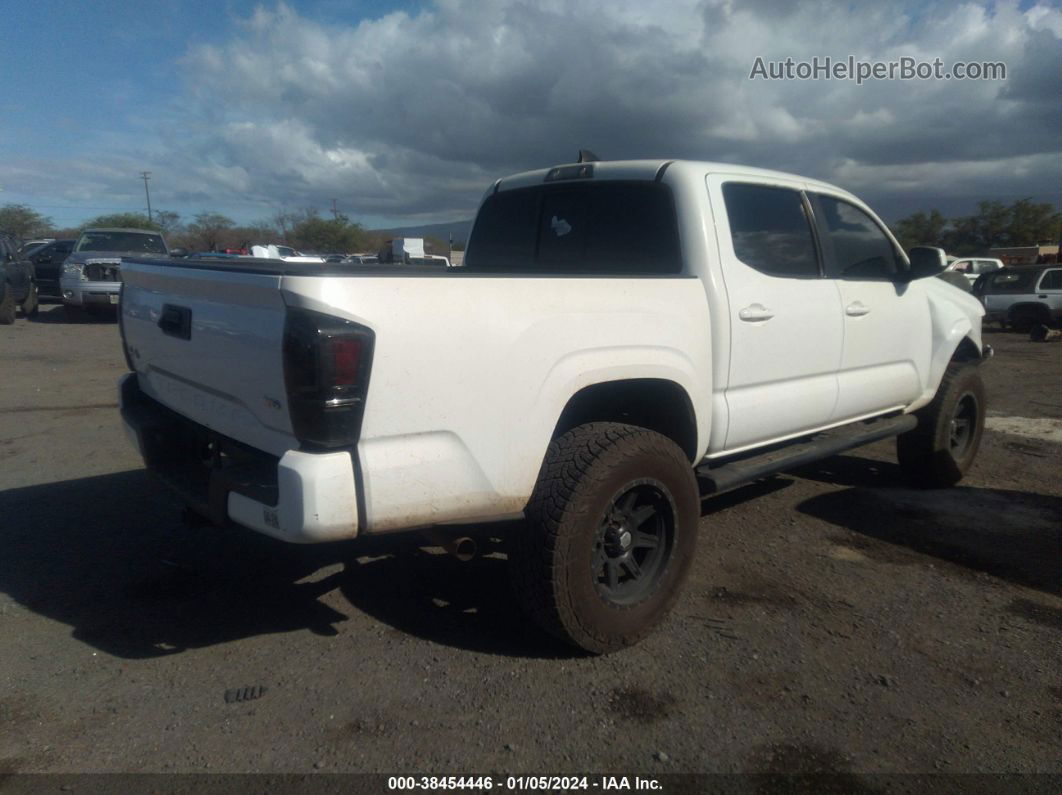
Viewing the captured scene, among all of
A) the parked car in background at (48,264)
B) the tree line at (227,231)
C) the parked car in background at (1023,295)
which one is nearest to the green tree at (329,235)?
the tree line at (227,231)

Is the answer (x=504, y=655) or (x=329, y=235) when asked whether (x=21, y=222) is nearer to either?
(x=329, y=235)

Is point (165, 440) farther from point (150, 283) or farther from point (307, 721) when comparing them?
point (307, 721)

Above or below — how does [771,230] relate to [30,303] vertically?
above

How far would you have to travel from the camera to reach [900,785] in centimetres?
242

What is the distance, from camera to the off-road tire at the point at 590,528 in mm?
2855

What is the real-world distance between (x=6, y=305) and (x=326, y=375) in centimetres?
1682

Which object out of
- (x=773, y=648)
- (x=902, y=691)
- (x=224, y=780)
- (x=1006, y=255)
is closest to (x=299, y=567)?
(x=224, y=780)

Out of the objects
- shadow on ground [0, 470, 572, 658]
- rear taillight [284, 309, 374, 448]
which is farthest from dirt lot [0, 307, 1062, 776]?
rear taillight [284, 309, 374, 448]

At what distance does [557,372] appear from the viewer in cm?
285

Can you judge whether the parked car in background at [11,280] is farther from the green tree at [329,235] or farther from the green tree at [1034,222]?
the green tree at [1034,222]

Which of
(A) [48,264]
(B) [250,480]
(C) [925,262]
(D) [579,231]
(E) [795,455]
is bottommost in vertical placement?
(E) [795,455]

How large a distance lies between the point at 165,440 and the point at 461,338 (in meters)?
1.68

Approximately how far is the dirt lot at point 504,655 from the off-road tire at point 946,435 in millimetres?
459

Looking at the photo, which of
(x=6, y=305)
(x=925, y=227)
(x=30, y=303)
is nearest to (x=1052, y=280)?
(x=6, y=305)
